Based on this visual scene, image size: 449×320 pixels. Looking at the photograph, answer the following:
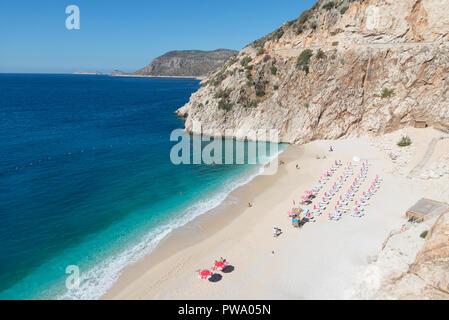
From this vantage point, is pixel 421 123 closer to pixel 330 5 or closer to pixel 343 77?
pixel 343 77

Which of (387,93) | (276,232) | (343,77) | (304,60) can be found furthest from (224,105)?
(276,232)

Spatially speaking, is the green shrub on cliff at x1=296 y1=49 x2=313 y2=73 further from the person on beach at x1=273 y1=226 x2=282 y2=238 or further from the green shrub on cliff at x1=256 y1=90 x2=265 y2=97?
the person on beach at x1=273 y1=226 x2=282 y2=238

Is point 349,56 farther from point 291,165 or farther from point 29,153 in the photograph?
point 29,153

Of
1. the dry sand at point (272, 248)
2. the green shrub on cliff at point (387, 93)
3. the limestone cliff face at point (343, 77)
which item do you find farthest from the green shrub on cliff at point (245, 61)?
the dry sand at point (272, 248)

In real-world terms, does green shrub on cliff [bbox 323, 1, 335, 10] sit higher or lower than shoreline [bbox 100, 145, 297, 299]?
higher

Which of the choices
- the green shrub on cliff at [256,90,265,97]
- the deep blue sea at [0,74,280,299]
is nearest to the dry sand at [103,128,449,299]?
the deep blue sea at [0,74,280,299]
